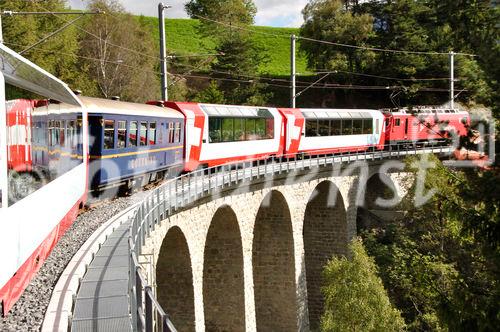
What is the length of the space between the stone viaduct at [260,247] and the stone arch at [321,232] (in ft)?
0.20

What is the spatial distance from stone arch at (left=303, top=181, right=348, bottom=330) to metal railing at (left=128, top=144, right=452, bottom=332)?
2.76 meters

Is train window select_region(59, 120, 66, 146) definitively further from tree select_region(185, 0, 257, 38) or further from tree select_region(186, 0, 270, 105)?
tree select_region(185, 0, 257, 38)

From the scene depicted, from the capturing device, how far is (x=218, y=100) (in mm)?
48906

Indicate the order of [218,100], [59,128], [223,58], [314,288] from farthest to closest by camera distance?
[223,58] < [218,100] < [314,288] < [59,128]

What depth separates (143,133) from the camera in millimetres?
18203

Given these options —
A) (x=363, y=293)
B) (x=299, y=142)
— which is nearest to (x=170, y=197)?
(x=363, y=293)

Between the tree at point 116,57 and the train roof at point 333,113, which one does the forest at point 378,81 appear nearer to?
the tree at point 116,57

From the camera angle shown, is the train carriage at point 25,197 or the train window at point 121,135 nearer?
the train carriage at point 25,197

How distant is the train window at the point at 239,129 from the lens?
82.6 feet

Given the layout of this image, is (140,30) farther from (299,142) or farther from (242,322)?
(242,322)

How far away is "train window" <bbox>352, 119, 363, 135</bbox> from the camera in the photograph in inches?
1383

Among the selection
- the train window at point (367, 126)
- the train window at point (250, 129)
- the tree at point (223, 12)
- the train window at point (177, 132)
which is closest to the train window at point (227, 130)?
the train window at point (250, 129)

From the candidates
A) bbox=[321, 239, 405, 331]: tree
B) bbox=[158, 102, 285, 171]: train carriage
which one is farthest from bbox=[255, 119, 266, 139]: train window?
bbox=[321, 239, 405, 331]: tree

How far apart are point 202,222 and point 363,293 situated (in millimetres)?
8991
